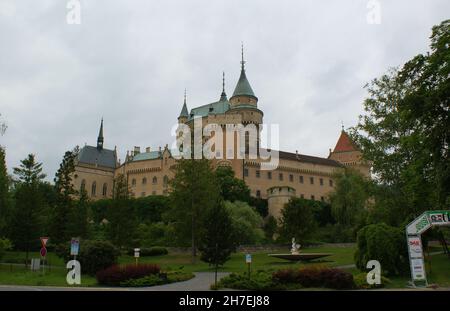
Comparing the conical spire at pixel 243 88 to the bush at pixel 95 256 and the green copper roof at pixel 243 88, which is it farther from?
the bush at pixel 95 256

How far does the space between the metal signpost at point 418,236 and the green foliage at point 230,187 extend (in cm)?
5007

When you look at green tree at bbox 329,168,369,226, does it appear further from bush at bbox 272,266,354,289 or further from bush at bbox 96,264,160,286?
bush at bbox 96,264,160,286

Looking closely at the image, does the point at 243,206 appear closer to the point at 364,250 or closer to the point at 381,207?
the point at 381,207

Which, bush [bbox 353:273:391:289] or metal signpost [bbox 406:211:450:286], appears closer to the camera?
metal signpost [bbox 406:211:450:286]

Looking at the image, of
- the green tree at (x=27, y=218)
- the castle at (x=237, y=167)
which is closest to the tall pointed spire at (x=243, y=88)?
the castle at (x=237, y=167)

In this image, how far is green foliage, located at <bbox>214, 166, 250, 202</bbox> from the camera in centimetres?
7206

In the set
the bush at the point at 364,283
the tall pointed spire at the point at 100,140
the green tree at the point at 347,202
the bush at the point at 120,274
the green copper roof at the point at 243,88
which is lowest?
the bush at the point at 364,283

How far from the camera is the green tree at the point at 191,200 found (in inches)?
1643

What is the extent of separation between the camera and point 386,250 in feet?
84.0

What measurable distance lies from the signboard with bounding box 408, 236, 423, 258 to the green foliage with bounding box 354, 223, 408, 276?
3.82 m

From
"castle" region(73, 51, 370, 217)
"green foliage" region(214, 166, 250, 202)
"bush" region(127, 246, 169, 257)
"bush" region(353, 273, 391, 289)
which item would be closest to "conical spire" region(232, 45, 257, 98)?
"castle" region(73, 51, 370, 217)

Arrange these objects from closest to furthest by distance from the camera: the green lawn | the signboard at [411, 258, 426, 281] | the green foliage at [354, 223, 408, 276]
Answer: the signboard at [411, 258, 426, 281]
the green lawn
the green foliage at [354, 223, 408, 276]

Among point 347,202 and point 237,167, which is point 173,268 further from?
point 237,167
